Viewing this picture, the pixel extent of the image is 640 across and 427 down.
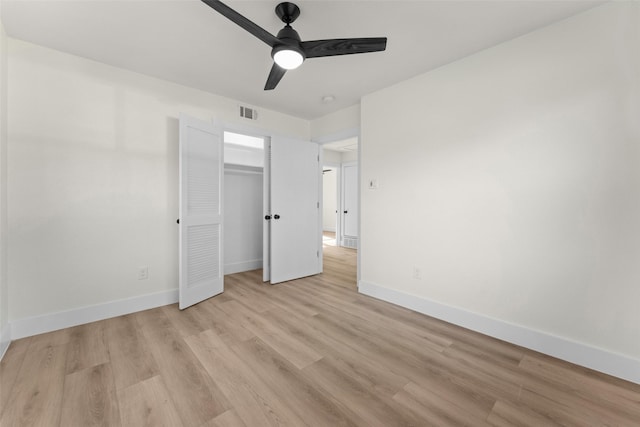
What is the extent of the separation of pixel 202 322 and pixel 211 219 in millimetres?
1198

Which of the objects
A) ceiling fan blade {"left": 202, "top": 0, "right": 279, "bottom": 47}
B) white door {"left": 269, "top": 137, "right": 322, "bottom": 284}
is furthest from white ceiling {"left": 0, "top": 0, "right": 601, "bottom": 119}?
white door {"left": 269, "top": 137, "right": 322, "bottom": 284}

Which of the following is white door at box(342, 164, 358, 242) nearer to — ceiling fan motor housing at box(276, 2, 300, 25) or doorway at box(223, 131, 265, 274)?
A: doorway at box(223, 131, 265, 274)

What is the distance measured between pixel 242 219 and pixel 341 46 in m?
3.27

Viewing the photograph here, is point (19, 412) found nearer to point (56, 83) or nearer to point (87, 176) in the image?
point (87, 176)

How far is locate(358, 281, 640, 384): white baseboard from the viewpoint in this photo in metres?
1.71

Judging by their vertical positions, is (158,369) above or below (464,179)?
below

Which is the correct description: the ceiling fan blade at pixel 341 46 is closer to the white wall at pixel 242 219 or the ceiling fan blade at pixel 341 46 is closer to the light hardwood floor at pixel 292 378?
the light hardwood floor at pixel 292 378

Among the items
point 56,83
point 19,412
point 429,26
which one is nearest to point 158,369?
point 19,412

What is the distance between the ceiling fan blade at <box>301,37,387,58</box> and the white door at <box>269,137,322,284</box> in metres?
2.00

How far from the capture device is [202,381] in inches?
64.9

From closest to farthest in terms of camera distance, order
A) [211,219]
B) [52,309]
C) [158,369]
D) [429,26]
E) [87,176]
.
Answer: [158,369] < [429,26] < [52,309] < [87,176] < [211,219]

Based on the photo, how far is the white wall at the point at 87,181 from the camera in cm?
220

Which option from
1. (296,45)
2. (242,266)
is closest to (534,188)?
(296,45)

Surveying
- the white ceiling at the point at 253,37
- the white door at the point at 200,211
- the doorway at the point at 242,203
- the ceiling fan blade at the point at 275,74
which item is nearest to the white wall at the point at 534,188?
the white ceiling at the point at 253,37
